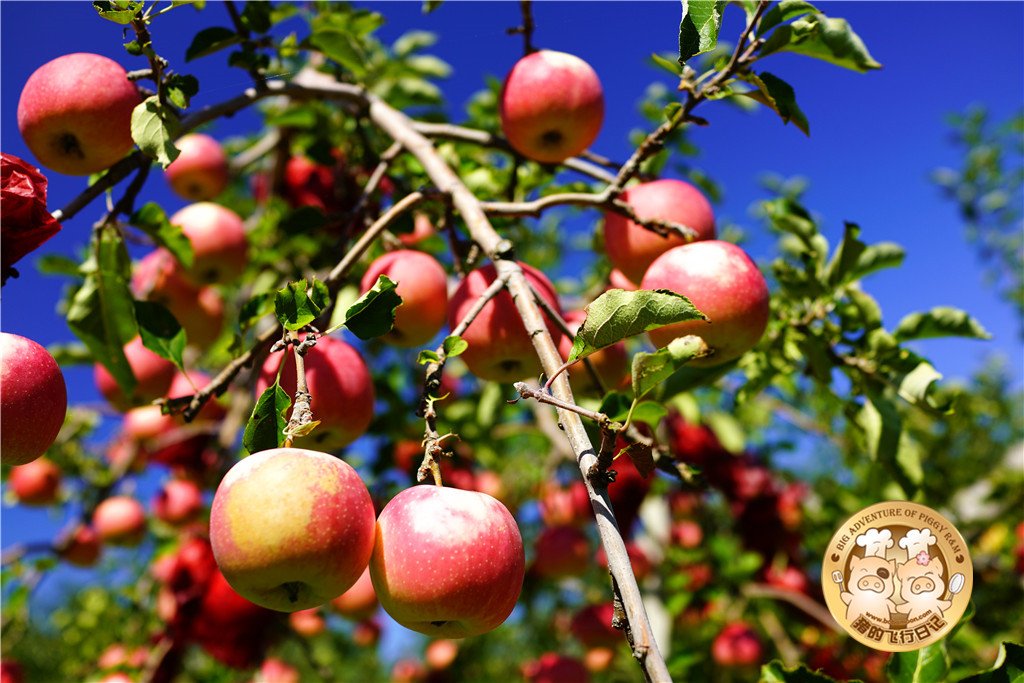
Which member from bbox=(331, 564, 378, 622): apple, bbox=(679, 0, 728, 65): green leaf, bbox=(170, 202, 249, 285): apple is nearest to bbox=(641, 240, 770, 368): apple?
bbox=(679, 0, 728, 65): green leaf

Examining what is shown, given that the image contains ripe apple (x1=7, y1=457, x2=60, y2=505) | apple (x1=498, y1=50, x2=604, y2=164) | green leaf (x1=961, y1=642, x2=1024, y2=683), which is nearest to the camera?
green leaf (x1=961, y1=642, x2=1024, y2=683)

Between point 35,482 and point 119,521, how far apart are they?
577mm

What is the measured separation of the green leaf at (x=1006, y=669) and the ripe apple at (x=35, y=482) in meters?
3.88

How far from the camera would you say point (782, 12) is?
124 centimetres

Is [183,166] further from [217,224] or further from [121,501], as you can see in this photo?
[121,501]

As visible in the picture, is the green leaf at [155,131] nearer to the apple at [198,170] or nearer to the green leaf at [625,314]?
the green leaf at [625,314]

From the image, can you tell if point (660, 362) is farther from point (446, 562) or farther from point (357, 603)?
point (357, 603)

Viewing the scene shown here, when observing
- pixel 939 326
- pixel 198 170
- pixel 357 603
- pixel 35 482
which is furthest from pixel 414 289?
pixel 35 482

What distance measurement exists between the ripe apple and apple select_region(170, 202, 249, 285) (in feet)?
6.57

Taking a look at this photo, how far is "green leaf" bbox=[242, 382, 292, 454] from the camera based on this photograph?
3.18ft

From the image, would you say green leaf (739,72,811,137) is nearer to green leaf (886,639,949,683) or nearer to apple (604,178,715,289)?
apple (604,178,715,289)

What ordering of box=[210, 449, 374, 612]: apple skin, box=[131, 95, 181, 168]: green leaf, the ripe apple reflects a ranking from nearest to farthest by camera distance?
box=[210, 449, 374, 612]: apple skin
box=[131, 95, 181, 168]: green leaf
the ripe apple

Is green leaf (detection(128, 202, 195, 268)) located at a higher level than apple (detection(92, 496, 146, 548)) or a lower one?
higher

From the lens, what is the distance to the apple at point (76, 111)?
48.1 inches
